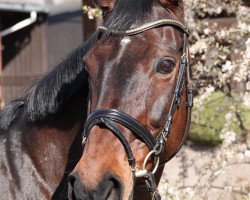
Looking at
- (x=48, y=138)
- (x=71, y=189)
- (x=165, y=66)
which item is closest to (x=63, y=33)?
(x=48, y=138)

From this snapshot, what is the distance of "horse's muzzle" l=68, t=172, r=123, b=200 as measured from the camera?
231cm

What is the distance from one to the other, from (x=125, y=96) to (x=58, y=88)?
1.88 ft

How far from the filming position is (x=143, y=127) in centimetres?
251

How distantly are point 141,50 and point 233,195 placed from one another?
2865mm

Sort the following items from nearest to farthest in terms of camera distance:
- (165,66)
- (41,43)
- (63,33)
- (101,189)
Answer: (101,189)
(165,66)
(63,33)
(41,43)

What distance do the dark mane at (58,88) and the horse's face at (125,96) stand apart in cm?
30

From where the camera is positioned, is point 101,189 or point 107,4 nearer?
point 101,189

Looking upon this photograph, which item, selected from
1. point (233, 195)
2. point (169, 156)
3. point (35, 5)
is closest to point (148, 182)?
point (169, 156)

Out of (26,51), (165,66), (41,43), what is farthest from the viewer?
(26,51)

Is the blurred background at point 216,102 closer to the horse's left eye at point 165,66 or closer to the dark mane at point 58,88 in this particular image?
the dark mane at point 58,88

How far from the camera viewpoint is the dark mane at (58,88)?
9.67 feet

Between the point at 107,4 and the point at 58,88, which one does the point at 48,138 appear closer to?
the point at 58,88

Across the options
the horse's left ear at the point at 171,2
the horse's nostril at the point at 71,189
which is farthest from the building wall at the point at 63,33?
the horse's nostril at the point at 71,189

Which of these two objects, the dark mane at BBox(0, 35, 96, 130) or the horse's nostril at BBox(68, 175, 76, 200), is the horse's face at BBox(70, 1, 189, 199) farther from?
the dark mane at BBox(0, 35, 96, 130)
